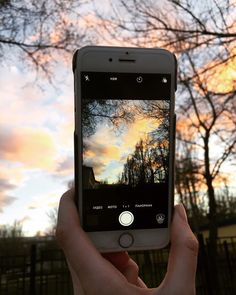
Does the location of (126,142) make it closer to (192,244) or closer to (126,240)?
(126,240)

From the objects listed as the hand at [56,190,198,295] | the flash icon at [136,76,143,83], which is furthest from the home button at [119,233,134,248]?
the flash icon at [136,76,143,83]

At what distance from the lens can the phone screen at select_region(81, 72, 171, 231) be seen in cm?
129

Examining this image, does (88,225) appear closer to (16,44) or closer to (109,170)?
(109,170)

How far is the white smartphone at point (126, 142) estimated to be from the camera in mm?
1275

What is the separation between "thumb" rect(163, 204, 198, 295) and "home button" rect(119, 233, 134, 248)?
198 millimetres

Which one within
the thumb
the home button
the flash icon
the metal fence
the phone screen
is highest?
the flash icon

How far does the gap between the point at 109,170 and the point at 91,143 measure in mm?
111

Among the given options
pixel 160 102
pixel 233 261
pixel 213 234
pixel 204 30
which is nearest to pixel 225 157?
pixel 213 234

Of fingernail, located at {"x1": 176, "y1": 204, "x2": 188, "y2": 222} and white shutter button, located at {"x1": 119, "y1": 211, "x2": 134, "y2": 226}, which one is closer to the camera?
fingernail, located at {"x1": 176, "y1": 204, "x2": 188, "y2": 222}

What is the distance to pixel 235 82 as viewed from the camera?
919cm

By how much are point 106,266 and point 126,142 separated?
1.72ft

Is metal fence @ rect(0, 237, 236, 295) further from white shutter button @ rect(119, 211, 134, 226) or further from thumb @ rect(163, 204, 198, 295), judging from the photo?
thumb @ rect(163, 204, 198, 295)

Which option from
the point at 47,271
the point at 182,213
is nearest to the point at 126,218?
the point at 182,213

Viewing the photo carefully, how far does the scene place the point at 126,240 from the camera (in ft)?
4.04
